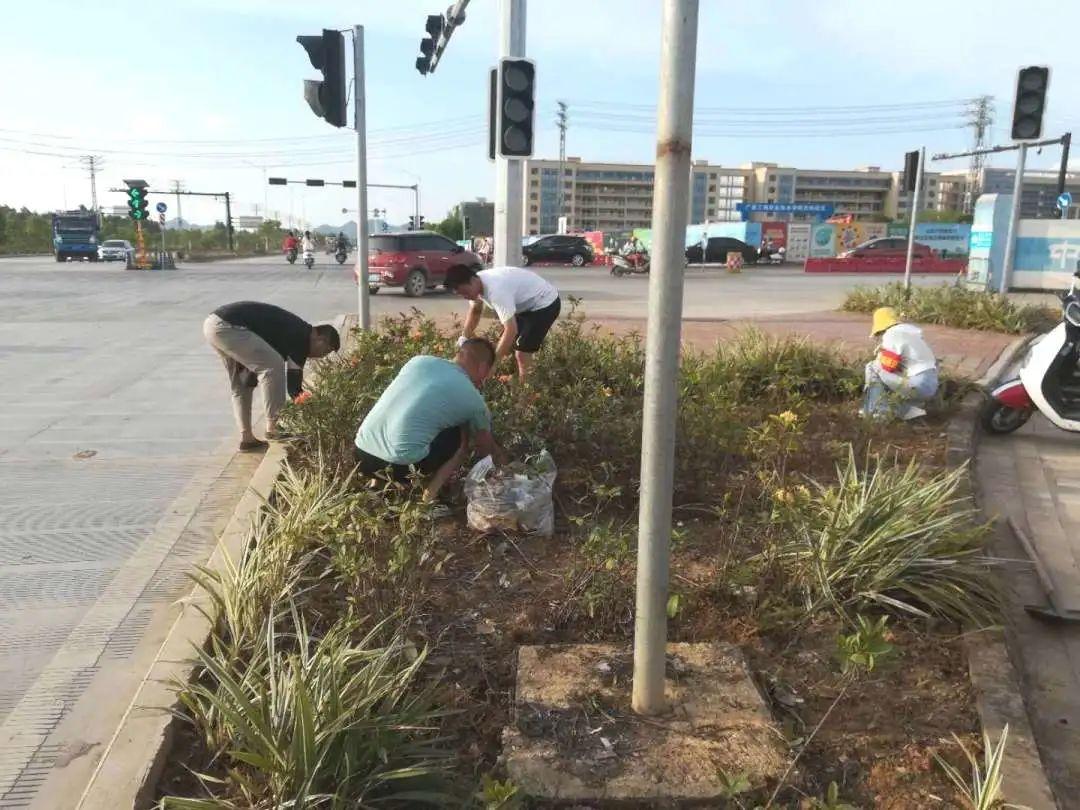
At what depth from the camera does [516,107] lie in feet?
25.2

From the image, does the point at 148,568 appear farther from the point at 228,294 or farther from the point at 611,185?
the point at 611,185

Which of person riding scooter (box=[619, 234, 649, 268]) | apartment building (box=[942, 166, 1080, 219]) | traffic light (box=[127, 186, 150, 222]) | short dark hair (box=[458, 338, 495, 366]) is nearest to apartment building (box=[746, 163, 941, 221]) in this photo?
apartment building (box=[942, 166, 1080, 219])

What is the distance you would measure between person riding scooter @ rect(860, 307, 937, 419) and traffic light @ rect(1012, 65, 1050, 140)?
7.00m

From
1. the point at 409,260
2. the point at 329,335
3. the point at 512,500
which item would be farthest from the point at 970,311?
the point at 409,260

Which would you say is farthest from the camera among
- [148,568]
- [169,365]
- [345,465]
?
[169,365]

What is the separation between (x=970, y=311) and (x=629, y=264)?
2141 centimetres

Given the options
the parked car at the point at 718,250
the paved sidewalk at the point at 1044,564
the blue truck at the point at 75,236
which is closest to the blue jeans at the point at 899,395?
the paved sidewalk at the point at 1044,564

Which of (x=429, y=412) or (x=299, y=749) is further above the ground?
(x=429, y=412)

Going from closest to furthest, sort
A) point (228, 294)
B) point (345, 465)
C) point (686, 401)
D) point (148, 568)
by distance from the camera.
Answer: point (148, 568), point (345, 465), point (686, 401), point (228, 294)

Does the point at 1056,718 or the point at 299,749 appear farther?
the point at 1056,718

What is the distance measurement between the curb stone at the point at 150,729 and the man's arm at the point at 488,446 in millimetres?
1361

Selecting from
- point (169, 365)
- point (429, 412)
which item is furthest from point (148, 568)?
point (169, 365)

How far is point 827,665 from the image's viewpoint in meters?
2.96

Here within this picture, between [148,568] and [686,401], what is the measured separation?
120 inches
